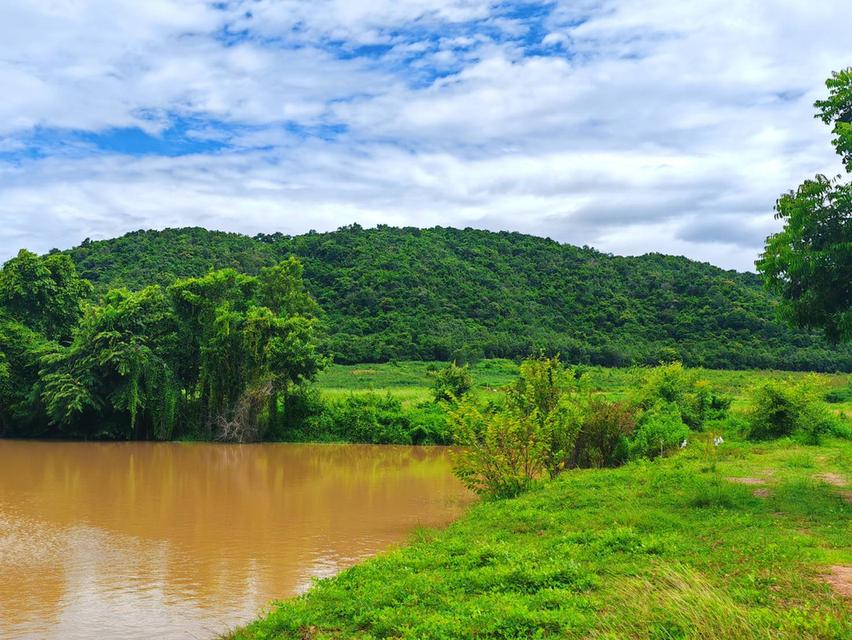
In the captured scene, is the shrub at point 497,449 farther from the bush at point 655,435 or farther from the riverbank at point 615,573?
the bush at point 655,435

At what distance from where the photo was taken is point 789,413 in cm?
2409

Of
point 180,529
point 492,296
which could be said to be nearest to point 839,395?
point 492,296

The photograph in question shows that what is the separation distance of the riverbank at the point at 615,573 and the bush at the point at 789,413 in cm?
1063

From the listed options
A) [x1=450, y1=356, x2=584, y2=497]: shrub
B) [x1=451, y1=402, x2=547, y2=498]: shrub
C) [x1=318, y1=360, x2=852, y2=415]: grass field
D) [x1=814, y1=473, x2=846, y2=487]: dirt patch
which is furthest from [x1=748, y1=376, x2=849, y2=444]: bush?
[x1=318, y1=360, x2=852, y2=415]: grass field

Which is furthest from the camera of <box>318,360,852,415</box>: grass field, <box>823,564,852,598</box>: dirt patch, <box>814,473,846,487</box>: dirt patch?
<box>318,360,852,415</box>: grass field

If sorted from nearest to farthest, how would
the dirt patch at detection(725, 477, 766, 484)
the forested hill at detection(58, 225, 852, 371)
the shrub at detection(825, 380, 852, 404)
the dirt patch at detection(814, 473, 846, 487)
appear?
the dirt patch at detection(814, 473, 846, 487) < the dirt patch at detection(725, 477, 766, 484) < the shrub at detection(825, 380, 852, 404) < the forested hill at detection(58, 225, 852, 371)

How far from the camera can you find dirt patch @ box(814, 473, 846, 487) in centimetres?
1397

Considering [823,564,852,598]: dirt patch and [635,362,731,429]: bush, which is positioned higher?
[635,362,731,429]: bush

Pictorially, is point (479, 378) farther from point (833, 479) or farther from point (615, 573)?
point (615, 573)

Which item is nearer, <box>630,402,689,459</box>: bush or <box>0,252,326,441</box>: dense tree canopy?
<box>630,402,689,459</box>: bush

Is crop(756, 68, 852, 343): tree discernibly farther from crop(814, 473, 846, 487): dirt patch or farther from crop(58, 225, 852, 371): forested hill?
crop(58, 225, 852, 371): forested hill

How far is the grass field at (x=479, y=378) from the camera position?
43.6 metres

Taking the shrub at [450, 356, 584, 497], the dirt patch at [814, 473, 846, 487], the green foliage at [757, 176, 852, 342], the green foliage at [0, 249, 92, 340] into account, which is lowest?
the dirt patch at [814, 473, 846, 487]

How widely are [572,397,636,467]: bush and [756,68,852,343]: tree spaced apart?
8420 mm
